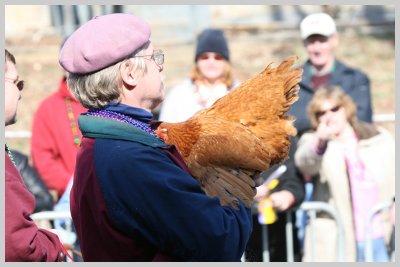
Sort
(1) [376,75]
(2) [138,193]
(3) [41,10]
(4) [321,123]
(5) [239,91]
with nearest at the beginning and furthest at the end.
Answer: (2) [138,193], (5) [239,91], (4) [321,123], (1) [376,75], (3) [41,10]

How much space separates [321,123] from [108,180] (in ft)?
9.79

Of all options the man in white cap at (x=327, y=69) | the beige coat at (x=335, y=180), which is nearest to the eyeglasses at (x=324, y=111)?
the beige coat at (x=335, y=180)

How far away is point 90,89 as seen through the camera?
2701 millimetres

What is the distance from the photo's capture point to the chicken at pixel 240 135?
2973mm

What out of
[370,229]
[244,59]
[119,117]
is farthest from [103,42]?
[244,59]

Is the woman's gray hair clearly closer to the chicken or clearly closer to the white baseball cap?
the chicken

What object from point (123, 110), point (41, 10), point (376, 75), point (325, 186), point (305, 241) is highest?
point (41, 10)

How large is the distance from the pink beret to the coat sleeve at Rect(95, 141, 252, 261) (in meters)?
0.33

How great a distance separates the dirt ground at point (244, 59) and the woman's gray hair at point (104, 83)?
7.63 meters

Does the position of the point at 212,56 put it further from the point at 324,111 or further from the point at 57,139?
the point at 57,139

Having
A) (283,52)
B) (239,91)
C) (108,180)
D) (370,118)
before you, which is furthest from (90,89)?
(283,52)

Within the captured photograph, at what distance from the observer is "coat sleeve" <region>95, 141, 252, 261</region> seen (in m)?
2.51

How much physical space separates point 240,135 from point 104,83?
0.87 m

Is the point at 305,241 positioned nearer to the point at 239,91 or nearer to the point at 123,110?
the point at 239,91
